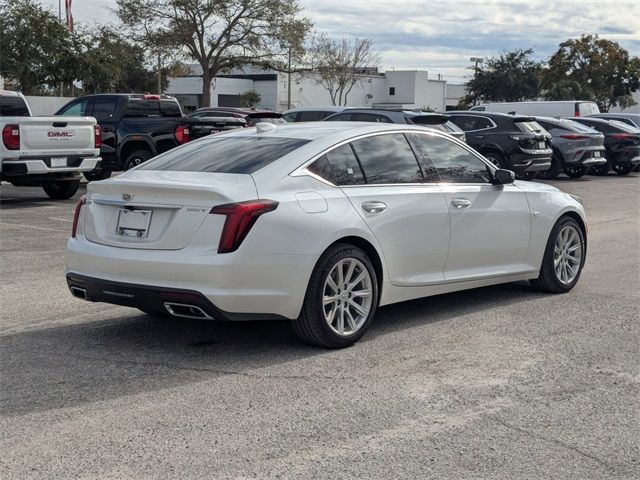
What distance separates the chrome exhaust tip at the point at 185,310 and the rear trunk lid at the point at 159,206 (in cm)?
37

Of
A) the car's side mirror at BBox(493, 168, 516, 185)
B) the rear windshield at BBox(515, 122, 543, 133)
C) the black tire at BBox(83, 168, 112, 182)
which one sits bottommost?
the black tire at BBox(83, 168, 112, 182)

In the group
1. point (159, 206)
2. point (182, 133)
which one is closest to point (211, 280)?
point (159, 206)

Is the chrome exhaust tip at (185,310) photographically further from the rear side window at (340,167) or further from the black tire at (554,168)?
the black tire at (554,168)

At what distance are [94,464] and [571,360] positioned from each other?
3349mm

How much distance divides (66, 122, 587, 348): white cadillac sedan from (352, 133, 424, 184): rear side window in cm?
1

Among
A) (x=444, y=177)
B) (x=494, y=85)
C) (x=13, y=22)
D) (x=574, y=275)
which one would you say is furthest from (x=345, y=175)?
(x=494, y=85)

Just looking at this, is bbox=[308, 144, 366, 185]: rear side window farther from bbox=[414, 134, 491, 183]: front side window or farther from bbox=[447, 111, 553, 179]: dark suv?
bbox=[447, 111, 553, 179]: dark suv

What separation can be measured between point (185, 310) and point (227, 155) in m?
1.35

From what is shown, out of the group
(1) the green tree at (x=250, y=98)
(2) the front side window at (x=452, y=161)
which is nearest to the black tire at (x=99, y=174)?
(2) the front side window at (x=452, y=161)

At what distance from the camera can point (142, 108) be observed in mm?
19859

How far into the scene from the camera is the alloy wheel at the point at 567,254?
8.50 metres

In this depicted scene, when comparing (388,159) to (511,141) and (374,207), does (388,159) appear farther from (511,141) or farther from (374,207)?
(511,141)

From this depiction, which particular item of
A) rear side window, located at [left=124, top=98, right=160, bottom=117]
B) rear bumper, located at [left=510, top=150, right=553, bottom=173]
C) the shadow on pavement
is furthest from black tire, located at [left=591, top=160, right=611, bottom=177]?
the shadow on pavement

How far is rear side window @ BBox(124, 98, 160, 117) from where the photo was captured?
19.5 m
